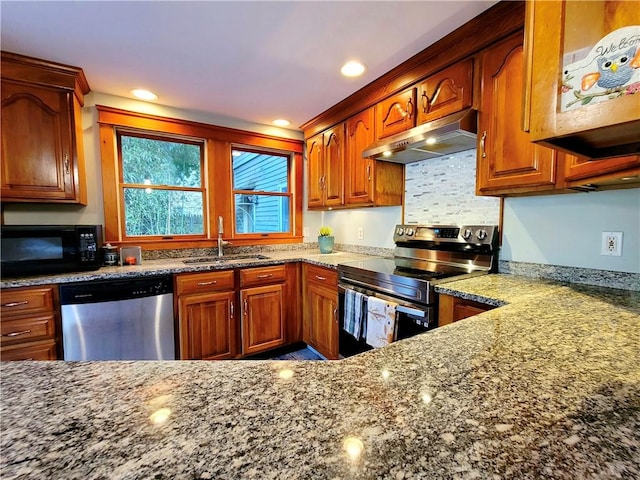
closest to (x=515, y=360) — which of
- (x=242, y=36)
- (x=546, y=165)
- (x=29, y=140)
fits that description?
(x=546, y=165)

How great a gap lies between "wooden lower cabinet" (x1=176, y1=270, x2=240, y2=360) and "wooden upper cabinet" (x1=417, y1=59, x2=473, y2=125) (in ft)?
6.24

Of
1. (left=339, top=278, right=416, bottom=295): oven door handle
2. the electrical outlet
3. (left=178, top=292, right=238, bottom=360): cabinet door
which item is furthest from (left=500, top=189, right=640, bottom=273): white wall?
(left=178, top=292, right=238, bottom=360): cabinet door

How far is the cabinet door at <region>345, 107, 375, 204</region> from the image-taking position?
2352 mm

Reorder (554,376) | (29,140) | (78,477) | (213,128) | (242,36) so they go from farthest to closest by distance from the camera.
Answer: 1. (213,128)
2. (29,140)
3. (242,36)
4. (554,376)
5. (78,477)

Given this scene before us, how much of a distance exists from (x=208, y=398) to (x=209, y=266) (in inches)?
76.2

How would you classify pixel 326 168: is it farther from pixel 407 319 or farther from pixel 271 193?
pixel 407 319

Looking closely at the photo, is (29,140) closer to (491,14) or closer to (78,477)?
(78,477)

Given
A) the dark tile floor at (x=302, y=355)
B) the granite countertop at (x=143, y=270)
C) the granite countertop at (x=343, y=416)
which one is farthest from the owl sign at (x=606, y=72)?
the dark tile floor at (x=302, y=355)

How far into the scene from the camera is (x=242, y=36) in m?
1.65

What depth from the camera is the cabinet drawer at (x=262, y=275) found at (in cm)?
246

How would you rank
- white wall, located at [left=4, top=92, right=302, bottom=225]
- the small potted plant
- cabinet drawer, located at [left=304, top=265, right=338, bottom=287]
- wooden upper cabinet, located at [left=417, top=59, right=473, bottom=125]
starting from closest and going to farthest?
wooden upper cabinet, located at [left=417, top=59, right=473, bottom=125]
white wall, located at [left=4, top=92, right=302, bottom=225]
cabinet drawer, located at [left=304, top=265, right=338, bottom=287]
the small potted plant

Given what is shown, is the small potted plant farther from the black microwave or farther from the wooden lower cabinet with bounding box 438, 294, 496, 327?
the black microwave

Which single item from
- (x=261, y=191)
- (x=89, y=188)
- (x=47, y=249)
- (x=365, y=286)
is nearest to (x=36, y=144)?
(x=89, y=188)

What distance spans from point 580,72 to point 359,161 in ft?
6.49
